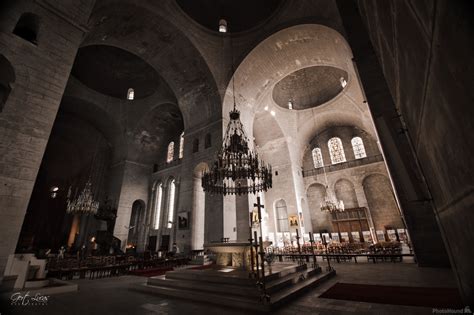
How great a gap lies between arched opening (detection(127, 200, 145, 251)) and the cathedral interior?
148mm

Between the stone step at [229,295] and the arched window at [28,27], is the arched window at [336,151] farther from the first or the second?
the arched window at [28,27]

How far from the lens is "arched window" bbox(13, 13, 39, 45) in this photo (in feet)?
20.5

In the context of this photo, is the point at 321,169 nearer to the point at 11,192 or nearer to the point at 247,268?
the point at 247,268

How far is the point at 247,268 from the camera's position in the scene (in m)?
5.35

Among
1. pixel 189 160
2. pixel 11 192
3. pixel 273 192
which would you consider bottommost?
pixel 11 192

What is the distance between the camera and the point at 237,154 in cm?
649

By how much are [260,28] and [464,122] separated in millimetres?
12985

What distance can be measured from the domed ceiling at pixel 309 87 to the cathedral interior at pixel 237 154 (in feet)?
0.44

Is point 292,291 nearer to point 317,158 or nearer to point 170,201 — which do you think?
point 170,201

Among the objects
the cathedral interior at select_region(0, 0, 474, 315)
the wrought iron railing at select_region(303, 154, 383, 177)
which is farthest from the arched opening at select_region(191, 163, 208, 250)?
the wrought iron railing at select_region(303, 154, 383, 177)

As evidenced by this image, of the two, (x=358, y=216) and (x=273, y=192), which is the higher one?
(x=273, y=192)

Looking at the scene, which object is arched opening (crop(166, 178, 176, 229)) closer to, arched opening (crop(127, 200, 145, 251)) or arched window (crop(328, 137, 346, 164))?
arched opening (crop(127, 200, 145, 251))

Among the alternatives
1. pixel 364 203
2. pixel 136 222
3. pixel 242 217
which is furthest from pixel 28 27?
pixel 364 203

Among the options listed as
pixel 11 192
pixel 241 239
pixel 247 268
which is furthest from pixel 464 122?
pixel 241 239
